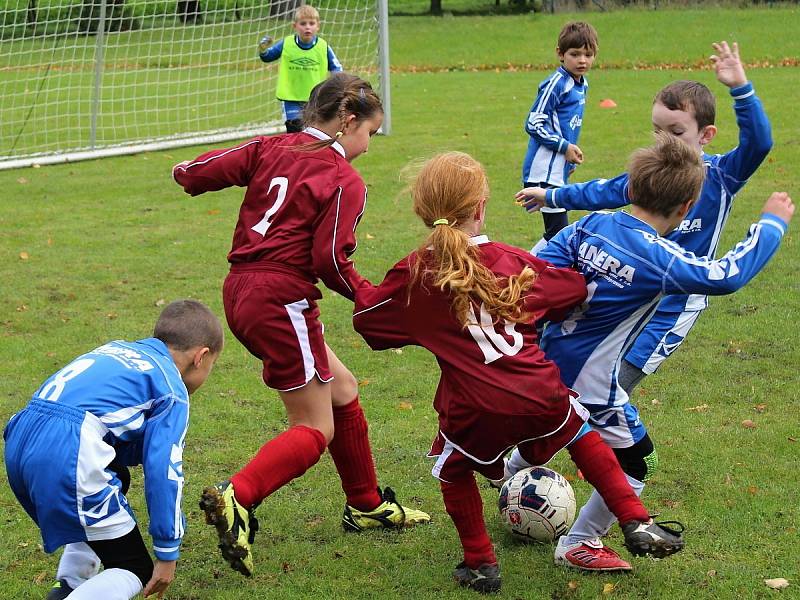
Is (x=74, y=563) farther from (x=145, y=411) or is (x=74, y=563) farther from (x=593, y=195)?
(x=593, y=195)

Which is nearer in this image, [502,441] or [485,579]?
[502,441]

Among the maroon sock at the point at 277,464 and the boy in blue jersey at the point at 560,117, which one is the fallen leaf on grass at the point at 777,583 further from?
the boy in blue jersey at the point at 560,117

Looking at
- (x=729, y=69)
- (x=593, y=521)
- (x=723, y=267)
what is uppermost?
(x=729, y=69)

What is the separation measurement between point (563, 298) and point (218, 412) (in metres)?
2.63

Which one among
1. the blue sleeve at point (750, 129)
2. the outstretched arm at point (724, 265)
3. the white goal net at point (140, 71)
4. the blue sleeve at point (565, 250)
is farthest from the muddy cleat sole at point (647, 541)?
the white goal net at point (140, 71)

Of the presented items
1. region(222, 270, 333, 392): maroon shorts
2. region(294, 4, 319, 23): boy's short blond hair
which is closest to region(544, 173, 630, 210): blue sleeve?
region(222, 270, 333, 392): maroon shorts

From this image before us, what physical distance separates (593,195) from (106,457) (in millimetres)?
2095

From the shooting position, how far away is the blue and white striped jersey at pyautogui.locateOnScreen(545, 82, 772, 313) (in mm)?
4352

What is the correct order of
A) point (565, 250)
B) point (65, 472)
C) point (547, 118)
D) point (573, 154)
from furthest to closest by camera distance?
point (547, 118)
point (573, 154)
point (565, 250)
point (65, 472)

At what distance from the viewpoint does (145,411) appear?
3.20 meters

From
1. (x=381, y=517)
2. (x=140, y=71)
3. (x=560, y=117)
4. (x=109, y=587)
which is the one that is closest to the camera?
(x=109, y=587)

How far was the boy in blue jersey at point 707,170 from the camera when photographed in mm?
4375

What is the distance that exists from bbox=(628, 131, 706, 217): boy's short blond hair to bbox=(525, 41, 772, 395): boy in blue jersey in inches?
25.0

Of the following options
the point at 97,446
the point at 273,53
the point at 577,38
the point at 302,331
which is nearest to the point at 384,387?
the point at 302,331
